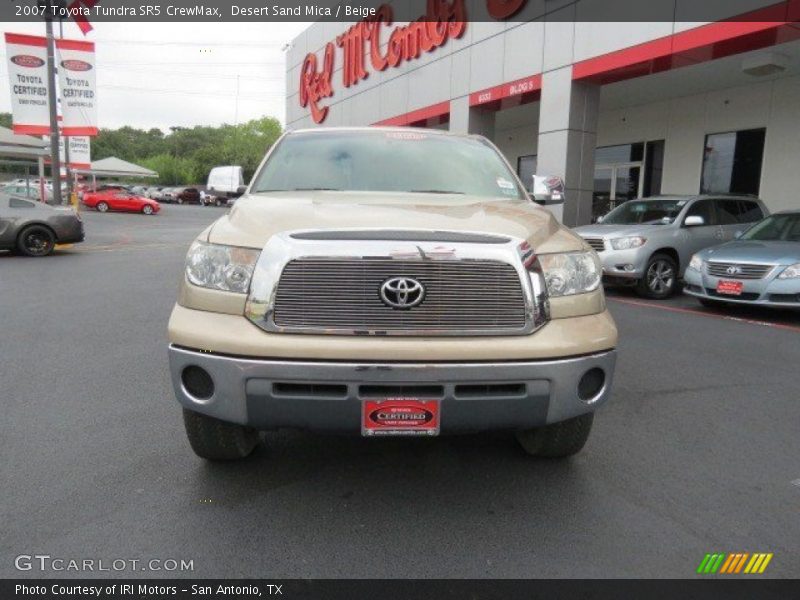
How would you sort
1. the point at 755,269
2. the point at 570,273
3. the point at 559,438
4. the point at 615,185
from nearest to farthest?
the point at 570,273
the point at 559,438
the point at 755,269
the point at 615,185

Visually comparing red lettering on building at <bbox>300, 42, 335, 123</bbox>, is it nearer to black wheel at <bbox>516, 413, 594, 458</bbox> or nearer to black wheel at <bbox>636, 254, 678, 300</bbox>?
black wheel at <bbox>636, 254, 678, 300</bbox>

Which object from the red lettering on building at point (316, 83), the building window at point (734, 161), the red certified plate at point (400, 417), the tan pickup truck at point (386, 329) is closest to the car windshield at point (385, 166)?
the tan pickup truck at point (386, 329)

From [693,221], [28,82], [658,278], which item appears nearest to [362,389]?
[658,278]

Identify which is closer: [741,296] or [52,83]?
[741,296]

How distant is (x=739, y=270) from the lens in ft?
25.5

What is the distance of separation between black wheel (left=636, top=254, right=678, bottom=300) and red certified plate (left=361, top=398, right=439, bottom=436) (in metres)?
7.89

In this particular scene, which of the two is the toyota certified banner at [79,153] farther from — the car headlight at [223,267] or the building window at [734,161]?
the car headlight at [223,267]

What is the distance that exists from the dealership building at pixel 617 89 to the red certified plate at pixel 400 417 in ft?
33.2

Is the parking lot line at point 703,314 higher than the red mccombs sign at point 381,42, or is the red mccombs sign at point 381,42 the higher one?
the red mccombs sign at point 381,42

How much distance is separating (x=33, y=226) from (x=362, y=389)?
43.2 feet

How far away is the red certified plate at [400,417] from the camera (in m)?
2.44

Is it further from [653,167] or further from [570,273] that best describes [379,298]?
[653,167]

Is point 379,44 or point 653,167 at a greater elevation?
point 379,44

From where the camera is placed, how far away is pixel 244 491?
2900 mm
